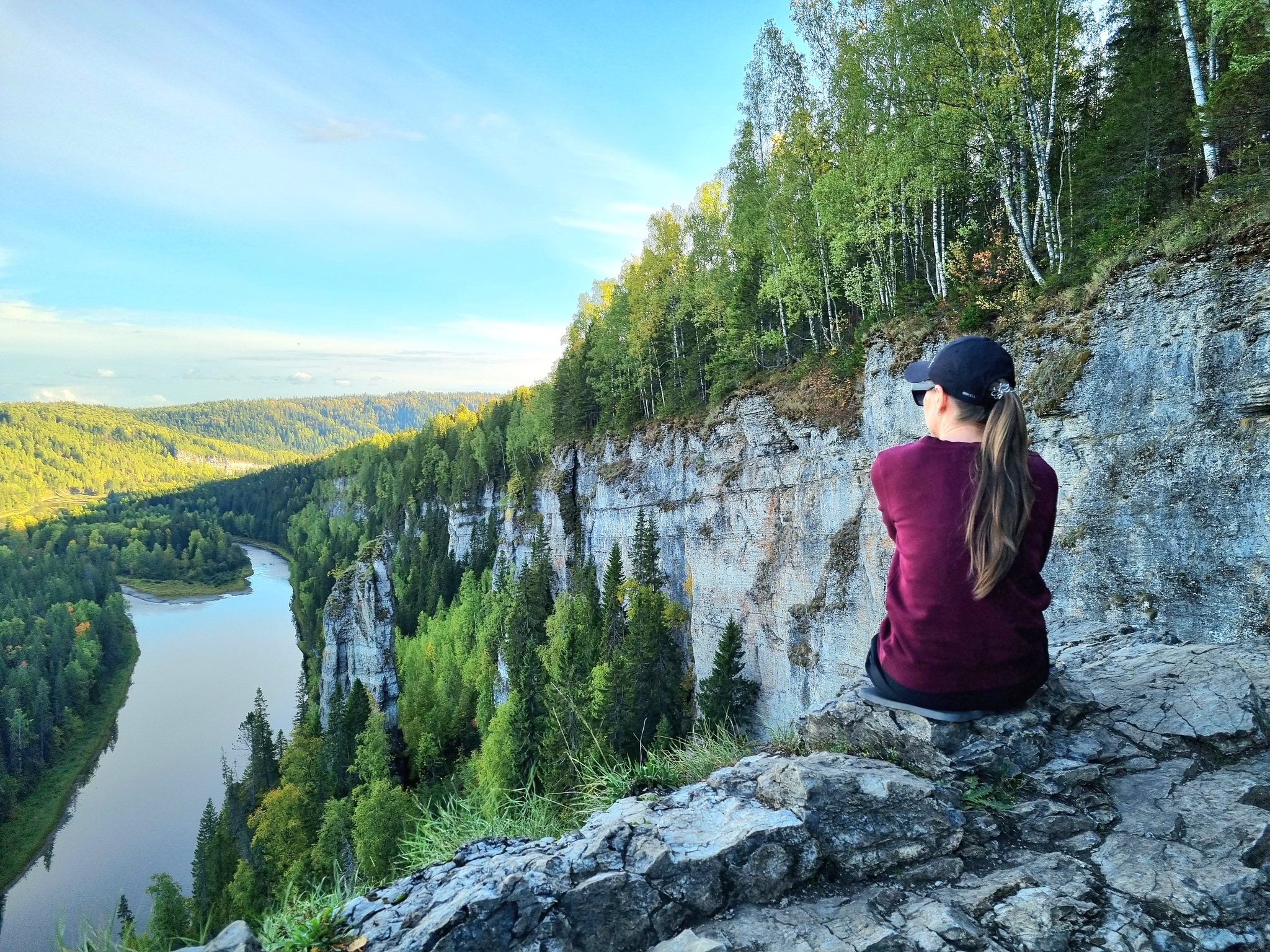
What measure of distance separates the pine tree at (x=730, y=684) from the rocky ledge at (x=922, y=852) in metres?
14.8

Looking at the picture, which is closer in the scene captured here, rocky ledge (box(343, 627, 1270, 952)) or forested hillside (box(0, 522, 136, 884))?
rocky ledge (box(343, 627, 1270, 952))

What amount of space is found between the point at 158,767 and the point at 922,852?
53749 millimetres

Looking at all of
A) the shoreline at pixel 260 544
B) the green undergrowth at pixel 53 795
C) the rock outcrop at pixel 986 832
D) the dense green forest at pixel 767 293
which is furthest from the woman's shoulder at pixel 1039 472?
the shoreline at pixel 260 544

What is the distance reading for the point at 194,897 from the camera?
961 inches

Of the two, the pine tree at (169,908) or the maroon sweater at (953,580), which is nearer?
the maroon sweater at (953,580)

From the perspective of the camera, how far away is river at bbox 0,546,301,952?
28.7 m

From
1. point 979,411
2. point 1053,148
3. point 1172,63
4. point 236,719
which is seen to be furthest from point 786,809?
point 236,719

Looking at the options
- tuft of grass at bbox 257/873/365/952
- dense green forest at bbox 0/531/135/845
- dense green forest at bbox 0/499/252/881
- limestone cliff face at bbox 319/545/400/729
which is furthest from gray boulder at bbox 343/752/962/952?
dense green forest at bbox 0/531/135/845

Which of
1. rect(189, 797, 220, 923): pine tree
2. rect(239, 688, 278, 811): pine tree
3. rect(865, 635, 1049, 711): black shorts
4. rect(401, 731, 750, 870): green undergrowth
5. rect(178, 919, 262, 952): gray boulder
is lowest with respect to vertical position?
rect(189, 797, 220, 923): pine tree

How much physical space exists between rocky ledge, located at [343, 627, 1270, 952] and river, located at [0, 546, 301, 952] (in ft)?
7.38

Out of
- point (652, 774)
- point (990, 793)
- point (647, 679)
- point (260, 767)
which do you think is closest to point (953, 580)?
point (990, 793)

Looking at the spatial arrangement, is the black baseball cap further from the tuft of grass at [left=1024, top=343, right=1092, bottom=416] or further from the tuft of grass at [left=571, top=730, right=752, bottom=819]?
the tuft of grass at [left=1024, top=343, right=1092, bottom=416]

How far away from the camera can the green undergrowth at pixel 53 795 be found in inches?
1291

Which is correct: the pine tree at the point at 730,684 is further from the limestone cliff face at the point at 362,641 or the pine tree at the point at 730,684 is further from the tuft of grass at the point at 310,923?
the limestone cliff face at the point at 362,641
